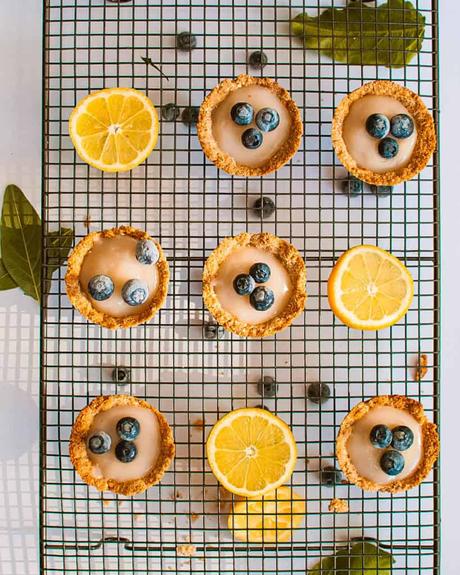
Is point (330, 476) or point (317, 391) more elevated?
point (317, 391)

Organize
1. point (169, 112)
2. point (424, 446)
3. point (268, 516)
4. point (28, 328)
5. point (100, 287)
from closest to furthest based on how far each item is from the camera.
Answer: point (100, 287) → point (424, 446) → point (268, 516) → point (169, 112) → point (28, 328)

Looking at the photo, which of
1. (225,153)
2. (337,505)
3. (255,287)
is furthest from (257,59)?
(337,505)

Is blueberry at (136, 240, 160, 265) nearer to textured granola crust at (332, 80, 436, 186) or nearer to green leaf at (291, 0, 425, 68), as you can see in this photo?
textured granola crust at (332, 80, 436, 186)

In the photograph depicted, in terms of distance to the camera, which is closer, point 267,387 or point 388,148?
point 388,148

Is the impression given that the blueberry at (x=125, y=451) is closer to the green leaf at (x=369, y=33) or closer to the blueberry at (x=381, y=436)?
the blueberry at (x=381, y=436)

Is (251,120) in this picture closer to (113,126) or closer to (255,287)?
(113,126)

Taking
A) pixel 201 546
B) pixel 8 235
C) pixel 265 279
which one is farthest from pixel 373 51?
pixel 201 546

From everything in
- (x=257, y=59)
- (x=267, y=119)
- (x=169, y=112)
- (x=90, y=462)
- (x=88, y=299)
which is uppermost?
(x=257, y=59)
